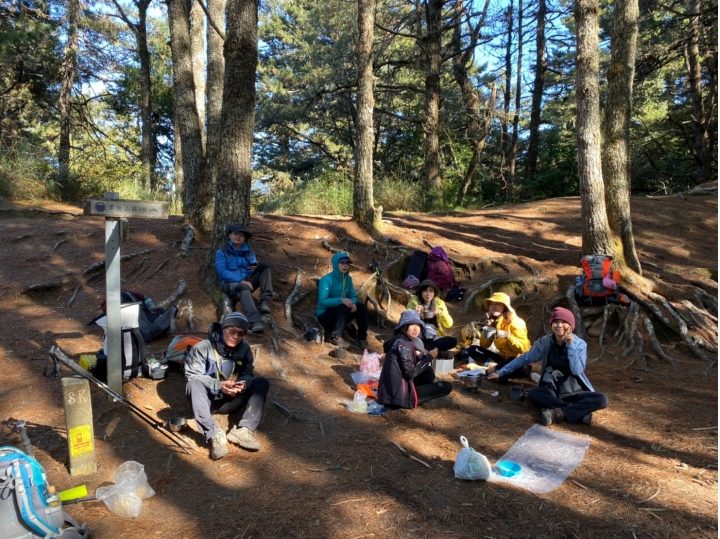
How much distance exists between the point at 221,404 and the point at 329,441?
101 centimetres

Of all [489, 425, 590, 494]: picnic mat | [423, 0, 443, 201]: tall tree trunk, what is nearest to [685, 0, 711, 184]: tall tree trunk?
[423, 0, 443, 201]: tall tree trunk

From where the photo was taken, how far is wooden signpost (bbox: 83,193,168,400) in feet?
13.4

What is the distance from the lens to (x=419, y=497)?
3641 millimetres

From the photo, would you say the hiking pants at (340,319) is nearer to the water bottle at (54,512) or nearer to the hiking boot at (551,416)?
the hiking boot at (551,416)

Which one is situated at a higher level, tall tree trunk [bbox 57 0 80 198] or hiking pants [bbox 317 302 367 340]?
tall tree trunk [bbox 57 0 80 198]

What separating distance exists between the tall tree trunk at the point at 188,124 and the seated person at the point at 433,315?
3.97m

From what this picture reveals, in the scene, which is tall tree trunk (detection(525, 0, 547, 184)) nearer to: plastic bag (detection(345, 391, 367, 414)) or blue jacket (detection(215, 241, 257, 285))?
blue jacket (detection(215, 241, 257, 285))

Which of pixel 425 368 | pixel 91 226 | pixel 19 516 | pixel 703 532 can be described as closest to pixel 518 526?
pixel 703 532

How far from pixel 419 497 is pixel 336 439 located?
114cm

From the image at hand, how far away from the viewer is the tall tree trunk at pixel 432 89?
15.2m

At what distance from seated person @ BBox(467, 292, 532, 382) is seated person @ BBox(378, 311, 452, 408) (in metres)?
1.42

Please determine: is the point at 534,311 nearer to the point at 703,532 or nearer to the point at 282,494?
the point at 703,532

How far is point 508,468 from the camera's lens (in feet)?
12.9

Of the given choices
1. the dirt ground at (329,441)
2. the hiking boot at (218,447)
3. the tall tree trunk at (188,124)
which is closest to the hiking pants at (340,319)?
the dirt ground at (329,441)
